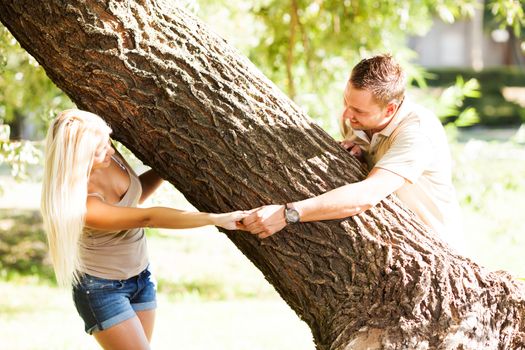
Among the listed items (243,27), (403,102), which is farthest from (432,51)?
(403,102)

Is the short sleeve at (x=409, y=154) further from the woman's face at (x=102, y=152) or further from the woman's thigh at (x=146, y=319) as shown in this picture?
the woman's thigh at (x=146, y=319)

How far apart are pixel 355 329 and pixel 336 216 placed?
471 mm

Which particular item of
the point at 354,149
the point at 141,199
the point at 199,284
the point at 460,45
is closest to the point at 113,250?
the point at 141,199

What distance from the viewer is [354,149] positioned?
12.9 feet

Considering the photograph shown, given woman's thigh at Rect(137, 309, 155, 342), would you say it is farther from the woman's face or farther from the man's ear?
the man's ear

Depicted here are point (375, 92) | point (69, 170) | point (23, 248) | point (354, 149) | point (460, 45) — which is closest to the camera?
point (69, 170)

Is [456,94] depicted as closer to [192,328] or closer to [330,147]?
[192,328]

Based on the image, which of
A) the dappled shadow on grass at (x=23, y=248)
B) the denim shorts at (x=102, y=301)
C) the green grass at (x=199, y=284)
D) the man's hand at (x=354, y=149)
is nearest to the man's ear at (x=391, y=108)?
the man's hand at (x=354, y=149)

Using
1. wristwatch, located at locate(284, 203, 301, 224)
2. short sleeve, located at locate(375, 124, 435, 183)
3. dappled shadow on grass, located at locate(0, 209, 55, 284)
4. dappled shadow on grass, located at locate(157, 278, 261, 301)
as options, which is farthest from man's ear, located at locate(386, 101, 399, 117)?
dappled shadow on grass, located at locate(0, 209, 55, 284)

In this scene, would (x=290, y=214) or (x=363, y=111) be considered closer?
(x=290, y=214)

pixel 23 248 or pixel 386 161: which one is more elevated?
pixel 386 161

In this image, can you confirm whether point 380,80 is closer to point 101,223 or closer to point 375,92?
point 375,92

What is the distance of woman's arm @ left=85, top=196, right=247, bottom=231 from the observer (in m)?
3.38

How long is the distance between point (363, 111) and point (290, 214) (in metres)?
0.60
